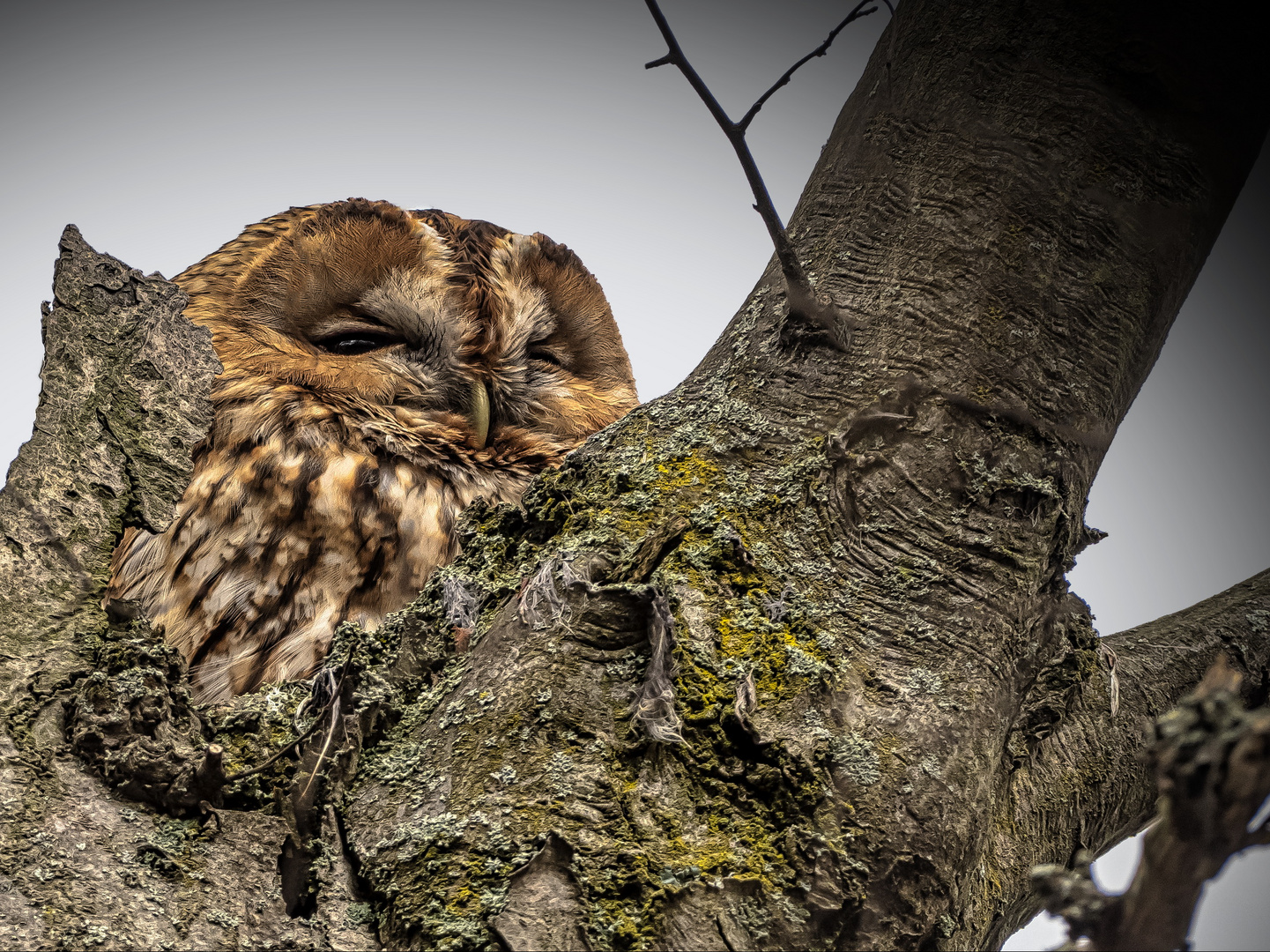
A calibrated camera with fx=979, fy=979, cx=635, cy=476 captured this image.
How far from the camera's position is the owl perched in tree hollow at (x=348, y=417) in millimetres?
2012

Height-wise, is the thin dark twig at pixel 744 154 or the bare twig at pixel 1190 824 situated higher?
the thin dark twig at pixel 744 154

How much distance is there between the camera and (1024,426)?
3.75 ft

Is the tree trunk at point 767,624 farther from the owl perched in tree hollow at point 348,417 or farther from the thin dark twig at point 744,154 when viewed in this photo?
the owl perched in tree hollow at point 348,417

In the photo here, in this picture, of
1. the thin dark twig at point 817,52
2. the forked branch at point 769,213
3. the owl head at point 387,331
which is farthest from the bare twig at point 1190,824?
the owl head at point 387,331

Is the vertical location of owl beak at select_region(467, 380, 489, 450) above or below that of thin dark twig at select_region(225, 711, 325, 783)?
above

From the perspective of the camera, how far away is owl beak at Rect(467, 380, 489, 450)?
243cm

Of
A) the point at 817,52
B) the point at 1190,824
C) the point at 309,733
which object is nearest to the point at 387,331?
the point at 817,52

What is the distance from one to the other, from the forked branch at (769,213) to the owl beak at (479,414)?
1292 mm

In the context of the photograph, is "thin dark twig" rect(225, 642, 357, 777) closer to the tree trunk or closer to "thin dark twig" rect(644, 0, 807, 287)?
the tree trunk

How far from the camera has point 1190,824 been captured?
617 mm

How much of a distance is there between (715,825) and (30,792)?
60cm

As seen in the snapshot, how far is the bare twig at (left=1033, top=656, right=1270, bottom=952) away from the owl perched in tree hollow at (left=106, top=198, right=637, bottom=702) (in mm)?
1568

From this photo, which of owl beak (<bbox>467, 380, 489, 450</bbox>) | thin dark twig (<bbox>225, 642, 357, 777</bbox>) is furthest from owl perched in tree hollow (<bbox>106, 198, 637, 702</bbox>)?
thin dark twig (<bbox>225, 642, 357, 777</bbox>)

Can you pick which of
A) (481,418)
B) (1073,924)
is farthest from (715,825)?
(481,418)
